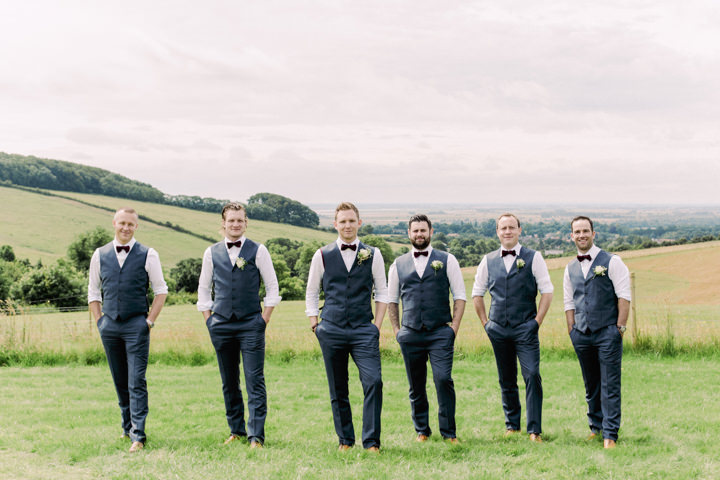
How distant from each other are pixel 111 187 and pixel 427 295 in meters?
102

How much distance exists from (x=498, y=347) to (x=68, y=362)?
9403 mm

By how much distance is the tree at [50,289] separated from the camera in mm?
46281

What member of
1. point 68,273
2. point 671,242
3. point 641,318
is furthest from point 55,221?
point 641,318

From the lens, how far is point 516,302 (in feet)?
20.0

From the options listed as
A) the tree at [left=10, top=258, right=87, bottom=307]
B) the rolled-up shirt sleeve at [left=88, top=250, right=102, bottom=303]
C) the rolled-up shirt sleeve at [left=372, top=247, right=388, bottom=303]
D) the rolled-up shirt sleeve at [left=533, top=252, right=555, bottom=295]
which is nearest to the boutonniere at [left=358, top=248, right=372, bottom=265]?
the rolled-up shirt sleeve at [left=372, top=247, right=388, bottom=303]

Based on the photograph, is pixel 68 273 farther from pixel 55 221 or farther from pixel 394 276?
pixel 394 276

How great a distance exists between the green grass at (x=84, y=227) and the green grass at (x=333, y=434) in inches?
2120

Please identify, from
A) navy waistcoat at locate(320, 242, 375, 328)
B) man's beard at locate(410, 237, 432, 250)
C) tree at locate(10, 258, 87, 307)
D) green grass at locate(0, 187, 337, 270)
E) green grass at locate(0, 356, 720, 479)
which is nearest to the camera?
green grass at locate(0, 356, 720, 479)

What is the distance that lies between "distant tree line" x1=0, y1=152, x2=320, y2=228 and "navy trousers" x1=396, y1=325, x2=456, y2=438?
262ft

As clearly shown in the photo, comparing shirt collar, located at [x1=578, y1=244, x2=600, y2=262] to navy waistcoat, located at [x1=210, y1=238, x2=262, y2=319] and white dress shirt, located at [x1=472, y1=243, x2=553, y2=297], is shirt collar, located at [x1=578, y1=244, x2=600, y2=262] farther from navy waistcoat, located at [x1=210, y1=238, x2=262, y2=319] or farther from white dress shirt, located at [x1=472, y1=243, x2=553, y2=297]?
navy waistcoat, located at [x1=210, y1=238, x2=262, y2=319]

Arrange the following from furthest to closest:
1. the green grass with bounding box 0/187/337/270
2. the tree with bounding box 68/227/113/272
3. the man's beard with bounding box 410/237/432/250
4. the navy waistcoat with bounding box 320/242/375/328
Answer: the green grass with bounding box 0/187/337/270 < the tree with bounding box 68/227/113/272 < the man's beard with bounding box 410/237/432/250 < the navy waistcoat with bounding box 320/242/375/328

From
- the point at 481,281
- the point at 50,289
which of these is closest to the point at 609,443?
the point at 481,281

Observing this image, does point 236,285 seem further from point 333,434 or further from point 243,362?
point 333,434

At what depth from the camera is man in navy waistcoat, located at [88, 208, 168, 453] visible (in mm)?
6184
